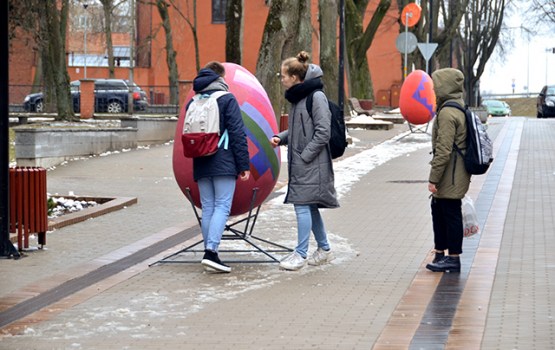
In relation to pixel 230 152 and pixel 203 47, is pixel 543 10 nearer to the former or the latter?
pixel 203 47

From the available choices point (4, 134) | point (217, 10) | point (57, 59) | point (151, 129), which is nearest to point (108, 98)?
point (57, 59)

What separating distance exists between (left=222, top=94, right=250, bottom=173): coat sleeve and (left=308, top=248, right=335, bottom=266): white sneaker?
105 cm

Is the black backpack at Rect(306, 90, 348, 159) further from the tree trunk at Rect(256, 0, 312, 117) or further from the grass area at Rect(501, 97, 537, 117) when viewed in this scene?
the grass area at Rect(501, 97, 537, 117)

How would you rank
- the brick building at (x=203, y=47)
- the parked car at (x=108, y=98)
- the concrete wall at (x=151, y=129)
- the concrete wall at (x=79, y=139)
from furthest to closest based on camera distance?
the brick building at (x=203, y=47) → the parked car at (x=108, y=98) → the concrete wall at (x=151, y=129) → the concrete wall at (x=79, y=139)

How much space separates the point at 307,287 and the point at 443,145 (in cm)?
164

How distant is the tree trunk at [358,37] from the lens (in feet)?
151

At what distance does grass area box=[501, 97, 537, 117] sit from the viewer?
96.8 meters

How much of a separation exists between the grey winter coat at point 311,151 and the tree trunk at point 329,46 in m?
22.8

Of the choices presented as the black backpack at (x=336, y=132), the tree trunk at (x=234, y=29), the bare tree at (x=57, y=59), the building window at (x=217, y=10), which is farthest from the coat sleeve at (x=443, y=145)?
the building window at (x=217, y=10)

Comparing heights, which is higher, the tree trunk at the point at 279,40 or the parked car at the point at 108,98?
the tree trunk at the point at 279,40

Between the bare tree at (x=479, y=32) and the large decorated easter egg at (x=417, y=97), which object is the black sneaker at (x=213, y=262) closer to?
the large decorated easter egg at (x=417, y=97)

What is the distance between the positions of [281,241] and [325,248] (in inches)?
58.2

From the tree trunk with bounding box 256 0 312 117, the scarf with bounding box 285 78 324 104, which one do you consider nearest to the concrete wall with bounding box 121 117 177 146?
the tree trunk with bounding box 256 0 312 117

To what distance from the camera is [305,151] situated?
988cm
